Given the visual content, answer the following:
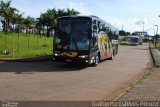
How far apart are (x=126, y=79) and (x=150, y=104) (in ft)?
24.6

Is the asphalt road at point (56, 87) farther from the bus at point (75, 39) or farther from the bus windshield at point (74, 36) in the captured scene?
the bus windshield at point (74, 36)

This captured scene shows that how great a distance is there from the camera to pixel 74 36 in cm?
2295

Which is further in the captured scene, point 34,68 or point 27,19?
point 27,19

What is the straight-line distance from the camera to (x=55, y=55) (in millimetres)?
22875

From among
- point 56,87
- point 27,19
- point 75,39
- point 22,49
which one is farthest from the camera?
point 27,19

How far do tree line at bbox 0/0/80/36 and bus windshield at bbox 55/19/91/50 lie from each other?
41.3 metres

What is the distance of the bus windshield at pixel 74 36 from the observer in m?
22.8

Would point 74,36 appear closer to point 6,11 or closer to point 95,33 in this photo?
point 95,33

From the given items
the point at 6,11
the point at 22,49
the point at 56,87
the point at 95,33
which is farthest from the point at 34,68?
the point at 6,11

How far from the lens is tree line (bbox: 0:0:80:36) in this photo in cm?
6950

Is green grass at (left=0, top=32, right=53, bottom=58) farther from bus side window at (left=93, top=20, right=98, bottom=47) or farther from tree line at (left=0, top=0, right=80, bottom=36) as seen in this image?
tree line at (left=0, top=0, right=80, bottom=36)

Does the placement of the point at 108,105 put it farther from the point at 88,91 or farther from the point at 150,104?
the point at 88,91

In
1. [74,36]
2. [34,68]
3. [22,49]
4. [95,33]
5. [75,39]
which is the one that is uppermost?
[95,33]

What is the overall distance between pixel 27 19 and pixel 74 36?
211 feet
